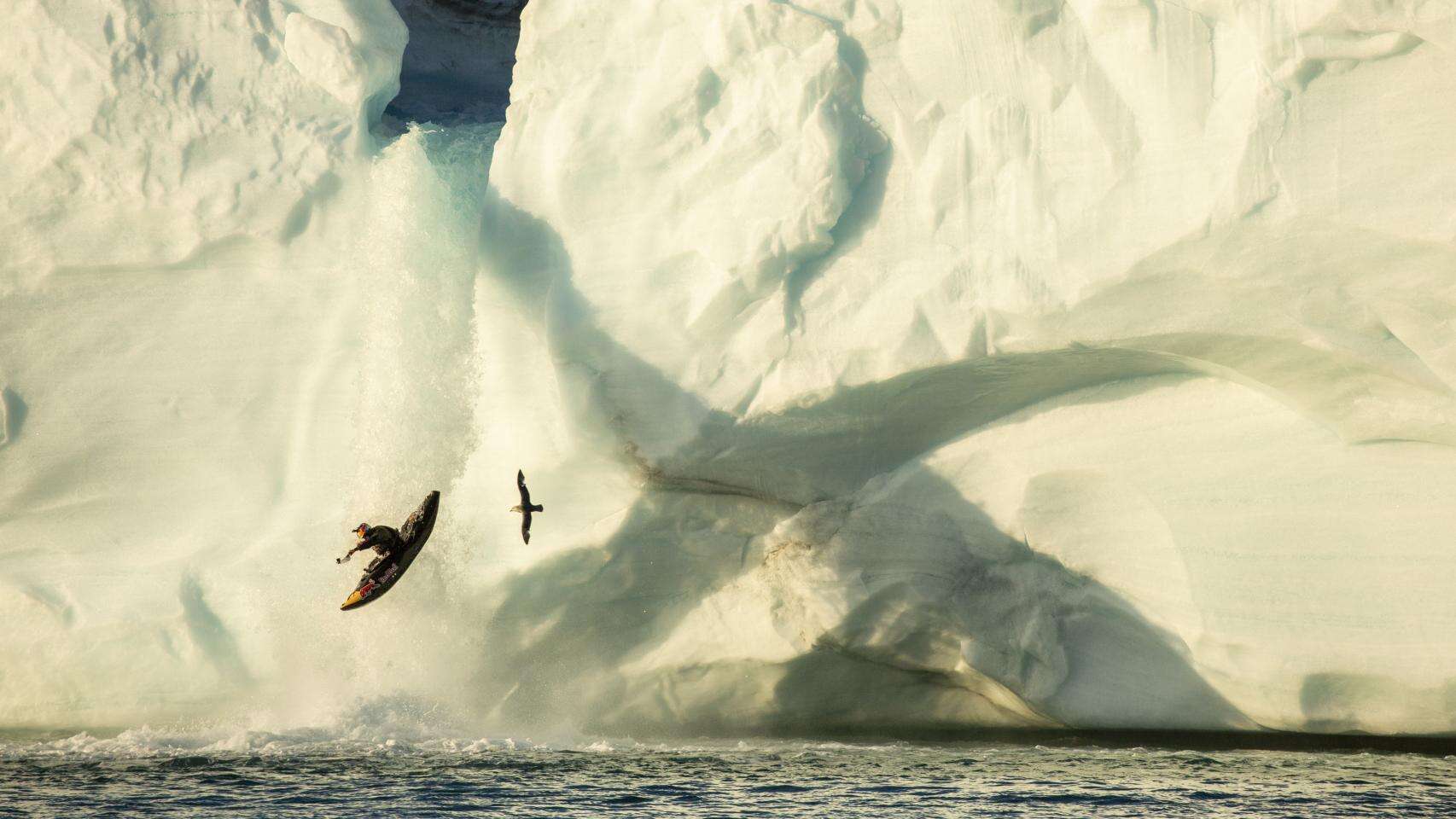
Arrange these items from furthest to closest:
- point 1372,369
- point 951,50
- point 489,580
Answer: point 489,580 < point 951,50 < point 1372,369

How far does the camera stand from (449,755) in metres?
8.85

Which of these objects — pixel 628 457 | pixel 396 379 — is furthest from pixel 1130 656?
pixel 396 379

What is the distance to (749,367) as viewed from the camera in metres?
9.58

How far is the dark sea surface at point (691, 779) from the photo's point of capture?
7.12 meters

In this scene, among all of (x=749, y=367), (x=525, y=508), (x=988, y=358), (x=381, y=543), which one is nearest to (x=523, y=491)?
(x=525, y=508)

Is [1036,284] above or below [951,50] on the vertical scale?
below

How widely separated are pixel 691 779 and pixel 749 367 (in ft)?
9.83

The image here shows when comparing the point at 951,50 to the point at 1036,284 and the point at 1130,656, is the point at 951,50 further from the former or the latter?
the point at 1130,656

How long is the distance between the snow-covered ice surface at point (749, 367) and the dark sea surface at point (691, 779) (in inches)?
30.0

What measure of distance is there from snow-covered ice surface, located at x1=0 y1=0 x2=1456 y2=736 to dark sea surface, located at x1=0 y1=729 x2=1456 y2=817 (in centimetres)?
76

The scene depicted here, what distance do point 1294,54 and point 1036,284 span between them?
2150 millimetres

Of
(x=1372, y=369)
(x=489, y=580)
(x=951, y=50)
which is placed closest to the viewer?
(x=1372, y=369)

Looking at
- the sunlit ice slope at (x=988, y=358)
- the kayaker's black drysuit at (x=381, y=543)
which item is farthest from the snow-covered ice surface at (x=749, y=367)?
the kayaker's black drysuit at (x=381, y=543)

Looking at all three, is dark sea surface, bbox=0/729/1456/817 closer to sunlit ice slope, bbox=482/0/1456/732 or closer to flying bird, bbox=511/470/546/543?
sunlit ice slope, bbox=482/0/1456/732
